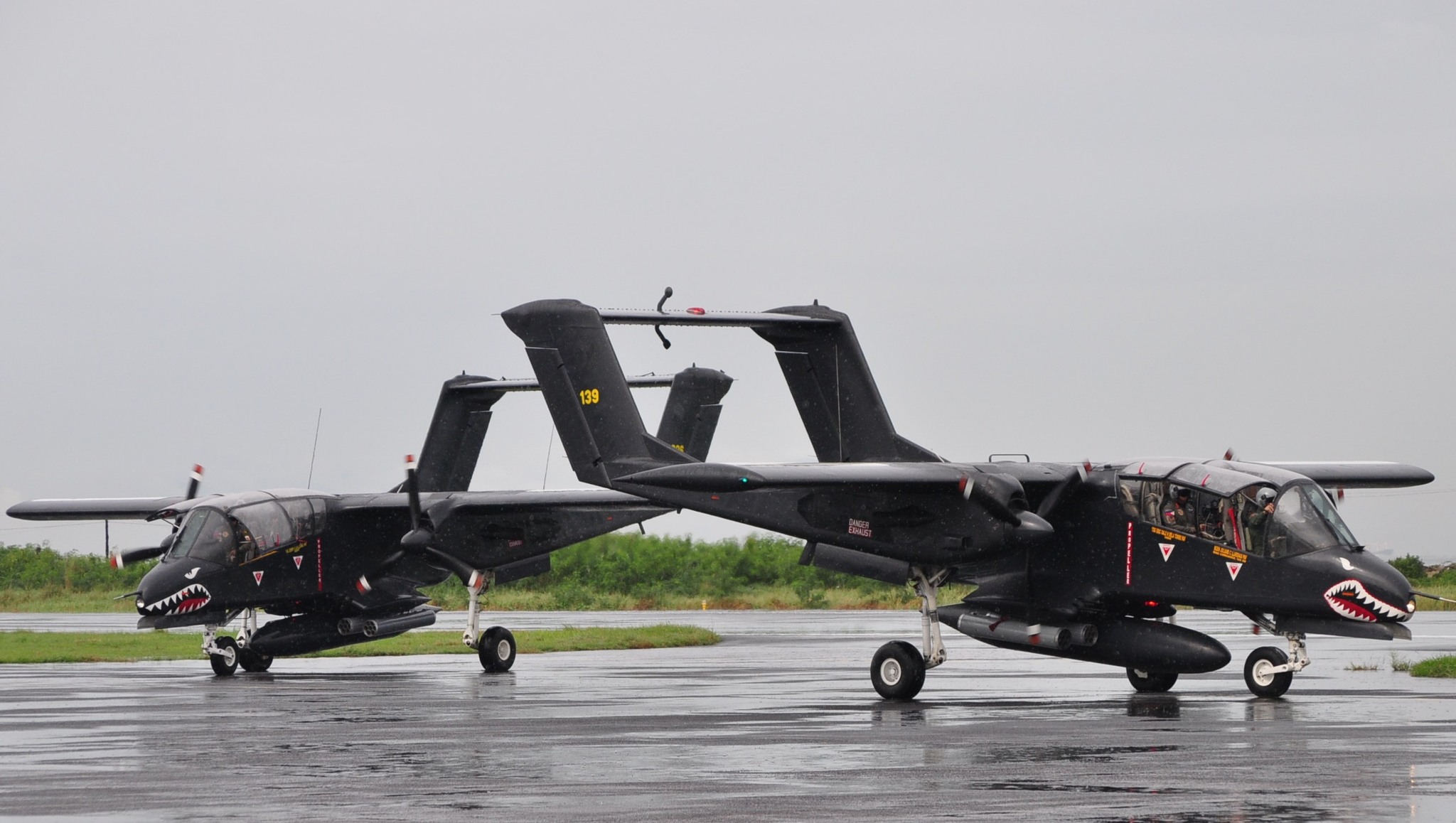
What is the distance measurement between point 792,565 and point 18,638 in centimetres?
3543

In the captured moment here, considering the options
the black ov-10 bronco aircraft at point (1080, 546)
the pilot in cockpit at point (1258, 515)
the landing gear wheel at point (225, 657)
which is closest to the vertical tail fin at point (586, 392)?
the black ov-10 bronco aircraft at point (1080, 546)

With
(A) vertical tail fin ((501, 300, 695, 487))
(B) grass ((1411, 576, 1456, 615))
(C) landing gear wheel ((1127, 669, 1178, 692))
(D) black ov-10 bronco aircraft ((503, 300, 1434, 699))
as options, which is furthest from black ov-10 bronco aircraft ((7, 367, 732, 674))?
(B) grass ((1411, 576, 1456, 615))

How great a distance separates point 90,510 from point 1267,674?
2719 cm

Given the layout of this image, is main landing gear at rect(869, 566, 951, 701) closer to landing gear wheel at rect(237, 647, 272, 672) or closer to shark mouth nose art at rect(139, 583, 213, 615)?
shark mouth nose art at rect(139, 583, 213, 615)

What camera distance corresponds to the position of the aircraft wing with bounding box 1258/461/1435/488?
88.1 feet

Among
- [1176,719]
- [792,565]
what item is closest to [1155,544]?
[1176,719]

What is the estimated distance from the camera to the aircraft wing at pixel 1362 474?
26.8 meters

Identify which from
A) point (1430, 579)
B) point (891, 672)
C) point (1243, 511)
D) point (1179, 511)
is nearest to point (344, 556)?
point (891, 672)

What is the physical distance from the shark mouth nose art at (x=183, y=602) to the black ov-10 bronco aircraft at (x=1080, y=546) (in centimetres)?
857

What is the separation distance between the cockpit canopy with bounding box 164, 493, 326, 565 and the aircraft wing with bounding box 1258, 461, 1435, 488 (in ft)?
59.4

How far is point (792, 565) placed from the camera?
6806 cm

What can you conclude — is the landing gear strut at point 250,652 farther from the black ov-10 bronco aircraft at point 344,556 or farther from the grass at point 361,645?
the grass at point 361,645

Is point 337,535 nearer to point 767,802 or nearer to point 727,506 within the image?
point 727,506

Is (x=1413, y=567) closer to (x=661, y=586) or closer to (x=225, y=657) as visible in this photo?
(x=661, y=586)
